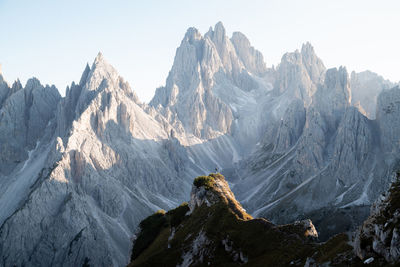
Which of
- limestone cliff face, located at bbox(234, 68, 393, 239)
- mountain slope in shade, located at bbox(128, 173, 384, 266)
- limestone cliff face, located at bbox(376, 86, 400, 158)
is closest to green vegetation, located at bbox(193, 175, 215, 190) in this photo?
mountain slope in shade, located at bbox(128, 173, 384, 266)

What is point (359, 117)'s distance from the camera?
186 m

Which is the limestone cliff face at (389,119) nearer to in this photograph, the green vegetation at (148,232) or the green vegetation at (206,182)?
the green vegetation at (206,182)

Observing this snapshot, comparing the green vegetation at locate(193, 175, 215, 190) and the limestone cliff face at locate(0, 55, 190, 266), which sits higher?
the limestone cliff face at locate(0, 55, 190, 266)

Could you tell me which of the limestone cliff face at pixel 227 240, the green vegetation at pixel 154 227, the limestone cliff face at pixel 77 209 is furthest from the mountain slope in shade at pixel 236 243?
the limestone cliff face at pixel 77 209

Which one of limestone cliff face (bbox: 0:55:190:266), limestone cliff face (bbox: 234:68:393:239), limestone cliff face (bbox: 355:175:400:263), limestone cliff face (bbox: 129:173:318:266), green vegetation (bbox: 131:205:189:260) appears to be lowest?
limestone cliff face (bbox: 234:68:393:239)

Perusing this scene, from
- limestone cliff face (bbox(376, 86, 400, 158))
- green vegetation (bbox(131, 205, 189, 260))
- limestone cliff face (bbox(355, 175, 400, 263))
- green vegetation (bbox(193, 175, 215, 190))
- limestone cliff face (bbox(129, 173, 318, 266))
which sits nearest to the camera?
limestone cliff face (bbox(355, 175, 400, 263))

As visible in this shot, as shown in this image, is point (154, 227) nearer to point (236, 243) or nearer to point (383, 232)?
point (236, 243)

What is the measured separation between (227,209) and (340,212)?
108m

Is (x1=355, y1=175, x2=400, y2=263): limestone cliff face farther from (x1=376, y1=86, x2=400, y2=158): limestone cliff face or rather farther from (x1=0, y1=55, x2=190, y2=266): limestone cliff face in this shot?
(x1=376, y1=86, x2=400, y2=158): limestone cliff face

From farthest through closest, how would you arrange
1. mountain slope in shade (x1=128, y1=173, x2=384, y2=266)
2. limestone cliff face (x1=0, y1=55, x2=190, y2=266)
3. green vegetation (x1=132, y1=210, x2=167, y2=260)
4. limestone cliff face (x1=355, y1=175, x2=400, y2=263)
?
limestone cliff face (x1=0, y1=55, x2=190, y2=266) < green vegetation (x1=132, y1=210, x2=167, y2=260) < mountain slope in shade (x1=128, y1=173, x2=384, y2=266) < limestone cliff face (x1=355, y1=175, x2=400, y2=263)

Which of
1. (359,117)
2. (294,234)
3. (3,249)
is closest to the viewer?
(294,234)

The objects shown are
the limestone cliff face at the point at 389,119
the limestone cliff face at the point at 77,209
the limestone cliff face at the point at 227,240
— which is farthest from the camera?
the limestone cliff face at the point at 389,119

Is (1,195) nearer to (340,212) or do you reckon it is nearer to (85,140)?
(85,140)

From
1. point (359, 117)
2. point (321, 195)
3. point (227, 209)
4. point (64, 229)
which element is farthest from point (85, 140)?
point (227, 209)
